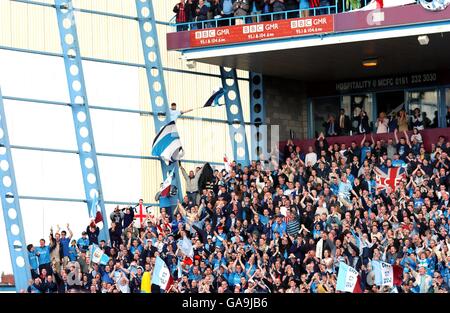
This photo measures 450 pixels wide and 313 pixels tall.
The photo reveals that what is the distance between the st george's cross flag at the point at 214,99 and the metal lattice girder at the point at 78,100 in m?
3.41

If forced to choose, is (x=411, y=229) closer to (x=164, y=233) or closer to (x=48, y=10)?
(x=164, y=233)

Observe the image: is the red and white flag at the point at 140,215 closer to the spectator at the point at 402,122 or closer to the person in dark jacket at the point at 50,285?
the person in dark jacket at the point at 50,285

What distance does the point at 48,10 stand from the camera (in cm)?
2658

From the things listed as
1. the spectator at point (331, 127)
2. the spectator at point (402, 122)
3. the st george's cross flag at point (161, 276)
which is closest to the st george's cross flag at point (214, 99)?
the spectator at point (331, 127)

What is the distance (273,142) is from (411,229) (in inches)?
353

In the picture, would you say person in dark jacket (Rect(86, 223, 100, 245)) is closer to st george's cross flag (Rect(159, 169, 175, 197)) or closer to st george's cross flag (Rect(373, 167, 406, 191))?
st george's cross flag (Rect(159, 169, 175, 197))

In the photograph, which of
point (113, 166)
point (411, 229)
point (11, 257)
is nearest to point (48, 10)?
point (113, 166)

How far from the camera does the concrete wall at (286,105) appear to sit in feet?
99.4

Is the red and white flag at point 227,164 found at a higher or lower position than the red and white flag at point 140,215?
higher

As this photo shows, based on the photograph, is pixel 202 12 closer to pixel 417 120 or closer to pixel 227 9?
pixel 227 9

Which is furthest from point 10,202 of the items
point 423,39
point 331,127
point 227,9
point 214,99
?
point 423,39

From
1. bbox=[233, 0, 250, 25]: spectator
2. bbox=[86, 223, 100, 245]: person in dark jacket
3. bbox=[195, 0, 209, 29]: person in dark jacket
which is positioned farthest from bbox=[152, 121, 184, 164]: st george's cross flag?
bbox=[233, 0, 250, 25]: spectator

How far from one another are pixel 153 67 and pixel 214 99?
1948mm

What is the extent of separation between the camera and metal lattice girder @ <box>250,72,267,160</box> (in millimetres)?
29922
